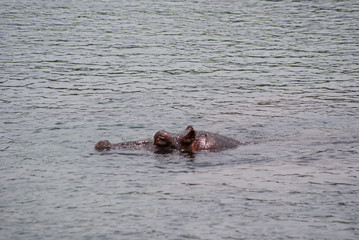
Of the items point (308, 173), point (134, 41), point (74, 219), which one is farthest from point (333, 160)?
point (134, 41)

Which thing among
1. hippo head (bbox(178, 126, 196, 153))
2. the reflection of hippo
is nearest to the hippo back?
the reflection of hippo

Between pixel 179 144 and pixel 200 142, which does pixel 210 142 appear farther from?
pixel 179 144

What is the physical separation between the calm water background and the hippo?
198 mm

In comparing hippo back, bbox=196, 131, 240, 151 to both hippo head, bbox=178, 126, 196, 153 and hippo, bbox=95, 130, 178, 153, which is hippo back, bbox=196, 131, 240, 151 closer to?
hippo head, bbox=178, 126, 196, 153

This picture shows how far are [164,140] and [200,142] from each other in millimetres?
685

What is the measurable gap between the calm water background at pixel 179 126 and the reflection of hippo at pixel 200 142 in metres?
0.27

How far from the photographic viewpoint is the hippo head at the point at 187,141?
39.4 feet

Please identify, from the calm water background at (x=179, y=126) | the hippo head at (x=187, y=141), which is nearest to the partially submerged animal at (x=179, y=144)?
the hippo head at (x=187, y=141)

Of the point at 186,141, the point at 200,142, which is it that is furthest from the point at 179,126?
the point at 186,141

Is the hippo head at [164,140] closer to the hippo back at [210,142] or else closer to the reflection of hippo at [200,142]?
the reflection of hippo at [200,142]

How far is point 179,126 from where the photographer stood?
14516 millimetres

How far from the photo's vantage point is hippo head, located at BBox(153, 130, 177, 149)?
11930 mm

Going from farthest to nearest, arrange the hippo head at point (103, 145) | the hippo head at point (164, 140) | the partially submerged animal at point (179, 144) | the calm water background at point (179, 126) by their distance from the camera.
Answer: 1. the hippo head at point (103, 145)
2. the partially submerged animal at point (179, 144)
3. the hippo head at point (164, 140)
4. the calm water background at point (179, 126)

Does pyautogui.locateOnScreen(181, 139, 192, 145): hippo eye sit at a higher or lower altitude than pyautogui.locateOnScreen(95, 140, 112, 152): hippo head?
higher
